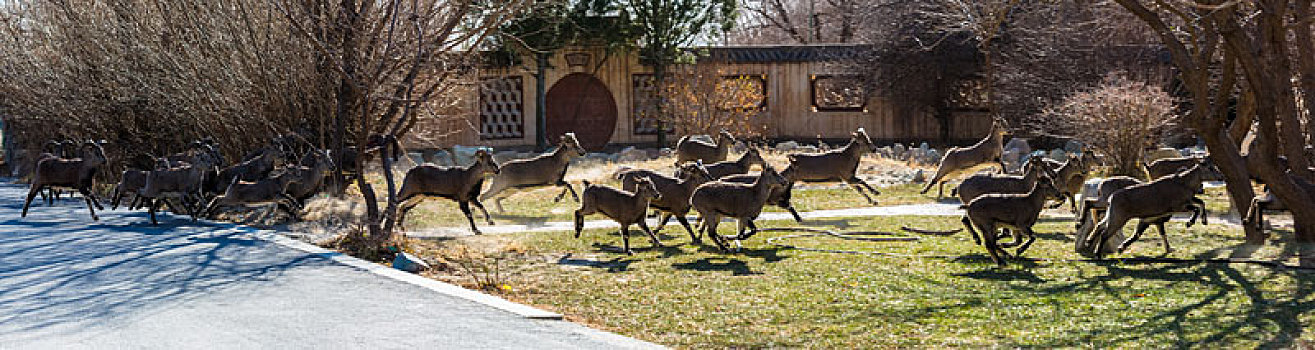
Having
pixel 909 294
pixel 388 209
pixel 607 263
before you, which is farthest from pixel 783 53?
pixel 909 294

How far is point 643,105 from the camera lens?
3519 cm

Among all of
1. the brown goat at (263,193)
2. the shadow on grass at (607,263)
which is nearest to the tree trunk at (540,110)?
the brown goat at (263,193)

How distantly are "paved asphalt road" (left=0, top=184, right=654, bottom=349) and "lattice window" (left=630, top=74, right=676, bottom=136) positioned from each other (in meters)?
21.4

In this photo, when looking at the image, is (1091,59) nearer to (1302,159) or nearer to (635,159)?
(635,159)

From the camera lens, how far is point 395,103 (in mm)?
14430

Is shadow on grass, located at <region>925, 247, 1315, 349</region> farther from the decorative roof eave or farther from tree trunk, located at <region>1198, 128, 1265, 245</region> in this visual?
the decorative roof eave

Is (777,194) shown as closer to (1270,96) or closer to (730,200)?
(730,200)

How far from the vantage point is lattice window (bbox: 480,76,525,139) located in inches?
1393

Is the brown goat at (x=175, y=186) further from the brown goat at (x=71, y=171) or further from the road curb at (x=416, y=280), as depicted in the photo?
the road curb at (x=416, y=280)

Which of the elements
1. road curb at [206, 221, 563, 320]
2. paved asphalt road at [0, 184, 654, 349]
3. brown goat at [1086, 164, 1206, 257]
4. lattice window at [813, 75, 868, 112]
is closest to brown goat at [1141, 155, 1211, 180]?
brown goat at [1086, 164, 1206, 257]

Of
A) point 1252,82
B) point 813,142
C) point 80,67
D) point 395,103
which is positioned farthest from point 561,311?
point 813,142

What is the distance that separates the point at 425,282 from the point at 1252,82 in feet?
26.2

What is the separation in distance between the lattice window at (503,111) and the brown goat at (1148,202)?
83.2ft

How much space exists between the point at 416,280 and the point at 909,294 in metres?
4.25
